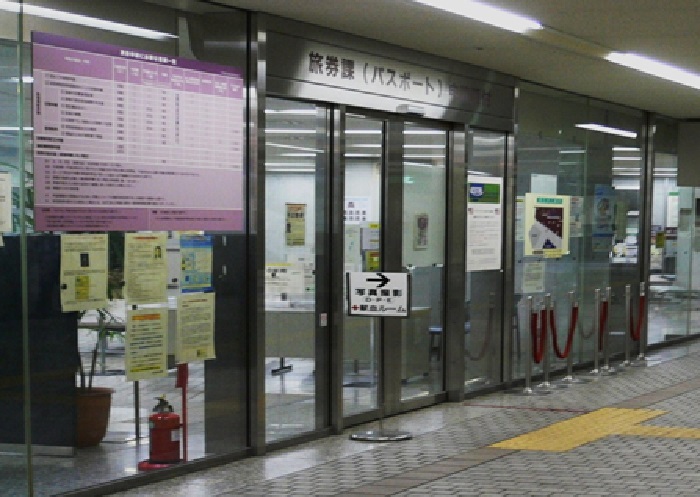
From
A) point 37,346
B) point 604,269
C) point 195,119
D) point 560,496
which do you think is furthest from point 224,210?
point 604,269

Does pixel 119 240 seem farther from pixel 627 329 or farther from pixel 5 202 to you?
pixel 627 329

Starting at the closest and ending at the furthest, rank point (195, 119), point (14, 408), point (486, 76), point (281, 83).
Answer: point (14, 408), point (195, 119), point (281, 83), point (486, 76)

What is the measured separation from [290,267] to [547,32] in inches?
108

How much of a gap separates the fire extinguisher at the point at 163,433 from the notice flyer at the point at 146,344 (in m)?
0.24

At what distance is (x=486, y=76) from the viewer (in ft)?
38.3

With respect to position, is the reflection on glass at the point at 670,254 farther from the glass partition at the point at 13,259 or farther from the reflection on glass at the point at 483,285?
the glass partition at the point at 13,259

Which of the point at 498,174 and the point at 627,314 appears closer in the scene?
the point at 498,174

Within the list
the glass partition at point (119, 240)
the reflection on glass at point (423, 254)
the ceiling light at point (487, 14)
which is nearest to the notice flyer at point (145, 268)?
the glass partition at point (119, 240)

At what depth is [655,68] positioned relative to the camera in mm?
11562

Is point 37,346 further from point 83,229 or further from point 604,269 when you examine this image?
point 604,269

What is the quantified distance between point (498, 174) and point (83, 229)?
19.4 feet

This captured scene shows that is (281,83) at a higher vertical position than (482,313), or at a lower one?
higher

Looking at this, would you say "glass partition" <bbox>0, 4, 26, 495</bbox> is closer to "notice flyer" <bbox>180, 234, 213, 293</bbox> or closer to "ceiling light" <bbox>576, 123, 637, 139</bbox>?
"notice flyer" <bbox>180, 234, 213, 293</bbox>

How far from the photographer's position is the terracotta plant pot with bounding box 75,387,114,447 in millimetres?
7277
